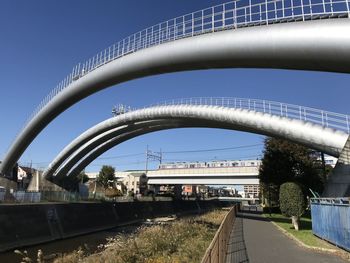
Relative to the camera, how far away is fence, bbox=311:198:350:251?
18317mm

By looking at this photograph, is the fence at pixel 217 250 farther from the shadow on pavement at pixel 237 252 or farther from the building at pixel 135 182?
the building at pixel 135 182

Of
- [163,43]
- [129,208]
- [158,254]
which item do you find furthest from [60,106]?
[158,254]

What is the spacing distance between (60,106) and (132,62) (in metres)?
18.6

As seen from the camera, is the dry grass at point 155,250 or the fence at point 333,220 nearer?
the dry grass at point 155,250

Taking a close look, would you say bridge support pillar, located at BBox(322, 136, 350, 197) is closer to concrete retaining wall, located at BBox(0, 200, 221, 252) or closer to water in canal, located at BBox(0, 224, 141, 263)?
water in canal, located at BBox(0, 224, 141, 263)

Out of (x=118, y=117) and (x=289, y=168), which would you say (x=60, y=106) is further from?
(x=289, y=168)

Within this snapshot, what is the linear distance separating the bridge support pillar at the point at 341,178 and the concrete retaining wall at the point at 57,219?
21286mm

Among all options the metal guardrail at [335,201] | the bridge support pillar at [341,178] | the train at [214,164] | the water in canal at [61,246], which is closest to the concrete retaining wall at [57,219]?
the water in canal at [61,246]

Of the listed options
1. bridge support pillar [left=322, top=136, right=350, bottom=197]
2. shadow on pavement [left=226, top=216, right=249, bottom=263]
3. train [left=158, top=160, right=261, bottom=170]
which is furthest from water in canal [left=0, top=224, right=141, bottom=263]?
train [left=158, top=160, right=261, bottom=170]

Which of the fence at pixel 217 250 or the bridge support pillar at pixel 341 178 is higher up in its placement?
the bridge support pillar at pixel 341 178

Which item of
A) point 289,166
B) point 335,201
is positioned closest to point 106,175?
point 289,166

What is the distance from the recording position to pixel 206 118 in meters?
45.7

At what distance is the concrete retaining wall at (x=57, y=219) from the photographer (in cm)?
2917

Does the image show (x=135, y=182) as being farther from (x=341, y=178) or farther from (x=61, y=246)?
(x=341, y=178)
